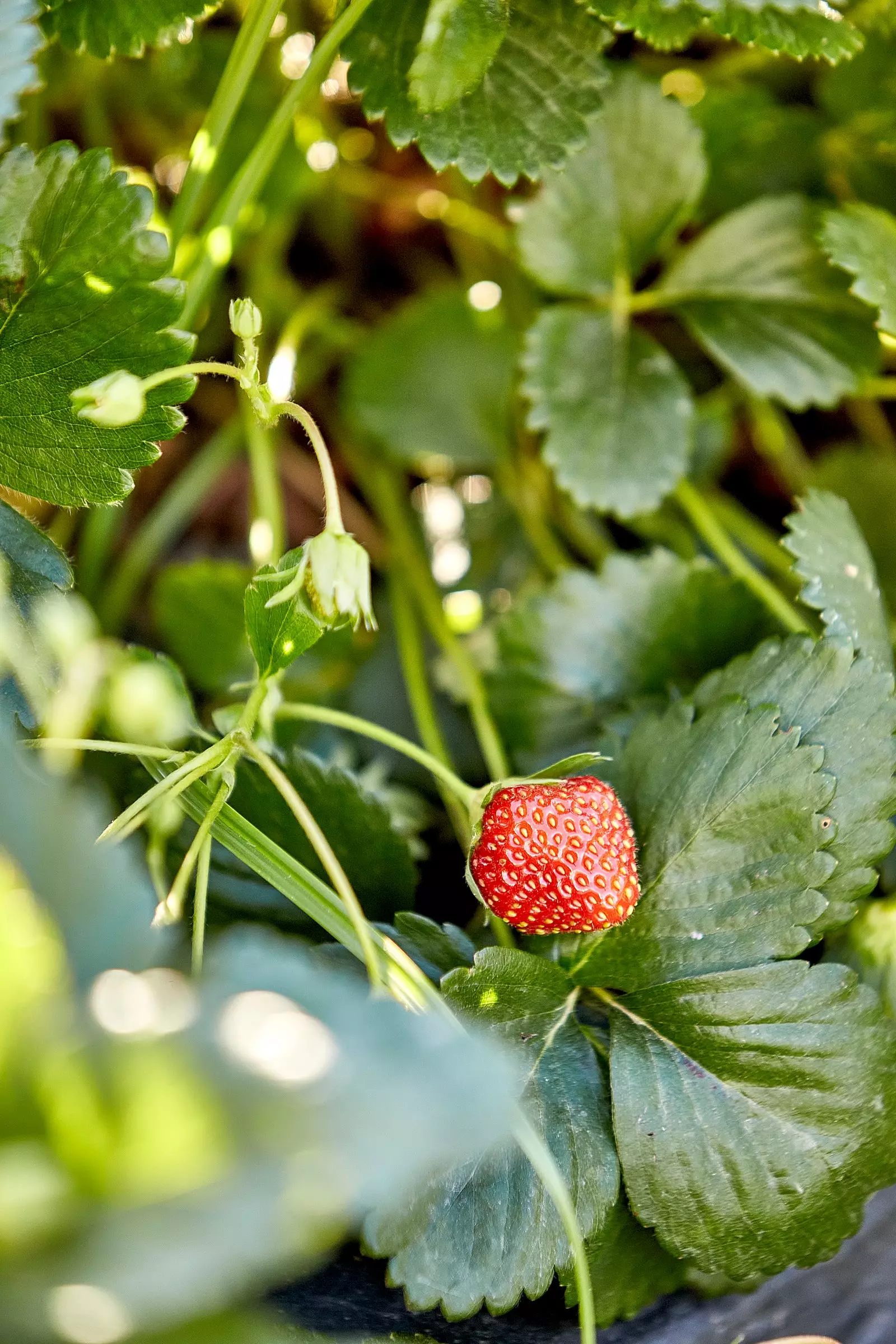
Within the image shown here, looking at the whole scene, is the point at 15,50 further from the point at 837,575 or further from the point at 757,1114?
the point at 757,1114

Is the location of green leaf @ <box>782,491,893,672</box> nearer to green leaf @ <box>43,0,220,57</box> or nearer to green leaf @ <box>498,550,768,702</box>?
green leaf @ <box>498,550,768,702</box>

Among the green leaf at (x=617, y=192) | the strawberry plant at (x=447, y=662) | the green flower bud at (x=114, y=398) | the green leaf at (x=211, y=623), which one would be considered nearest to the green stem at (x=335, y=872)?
the strawberry plant at (x=447, y=662)

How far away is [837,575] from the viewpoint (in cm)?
60

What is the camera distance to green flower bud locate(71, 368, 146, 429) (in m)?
0.39

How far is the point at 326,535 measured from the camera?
0.42m

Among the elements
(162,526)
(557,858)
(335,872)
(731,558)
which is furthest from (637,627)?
(162,526)

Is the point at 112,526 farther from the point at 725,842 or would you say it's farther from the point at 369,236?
the point at 725,842

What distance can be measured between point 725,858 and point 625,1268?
0.76 feet

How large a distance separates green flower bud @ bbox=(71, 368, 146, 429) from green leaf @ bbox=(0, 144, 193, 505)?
0.35 ft

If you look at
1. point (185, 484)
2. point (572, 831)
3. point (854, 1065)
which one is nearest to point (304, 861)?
point (572, 831)

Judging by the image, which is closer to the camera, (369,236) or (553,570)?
(553,570)

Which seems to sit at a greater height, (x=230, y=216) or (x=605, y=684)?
(x=230, y=216)

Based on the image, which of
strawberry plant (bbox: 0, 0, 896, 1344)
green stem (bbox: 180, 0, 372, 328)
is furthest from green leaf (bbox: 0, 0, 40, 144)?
green stem (bbox: 180, 0, 372, 328)

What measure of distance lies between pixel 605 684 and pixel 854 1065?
0.93 feet
